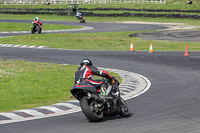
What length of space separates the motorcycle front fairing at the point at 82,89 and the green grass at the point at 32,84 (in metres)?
2.81

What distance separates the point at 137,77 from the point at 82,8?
217 feet

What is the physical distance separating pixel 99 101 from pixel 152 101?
3473 millimetres

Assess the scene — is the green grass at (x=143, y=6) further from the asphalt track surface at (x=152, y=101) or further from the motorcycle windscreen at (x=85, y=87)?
the motorcycle windscreen at (x=85, y=87)

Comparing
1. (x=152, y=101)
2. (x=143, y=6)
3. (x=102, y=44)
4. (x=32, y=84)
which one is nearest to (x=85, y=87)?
(x=152, y=101)

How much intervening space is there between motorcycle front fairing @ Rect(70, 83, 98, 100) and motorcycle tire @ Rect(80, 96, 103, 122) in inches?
5.7

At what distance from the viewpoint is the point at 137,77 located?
2041 cm

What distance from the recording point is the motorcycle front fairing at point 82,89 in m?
11.2

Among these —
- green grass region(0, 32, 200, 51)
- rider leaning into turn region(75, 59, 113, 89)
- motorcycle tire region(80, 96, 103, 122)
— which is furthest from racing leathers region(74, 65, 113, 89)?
green grass region(0, 32, 200, 51)

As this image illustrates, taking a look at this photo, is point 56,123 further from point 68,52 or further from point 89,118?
point 68,52

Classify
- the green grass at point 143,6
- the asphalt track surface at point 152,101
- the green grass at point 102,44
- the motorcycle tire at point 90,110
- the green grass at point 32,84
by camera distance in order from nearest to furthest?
the asphalt track surface at point 152,101
the motorcycle tire at point 90,110
the green grass at point 32,84
the green grass at point 102,44
the green grass at point 143,6

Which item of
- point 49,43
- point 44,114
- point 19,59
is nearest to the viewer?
point 44,114

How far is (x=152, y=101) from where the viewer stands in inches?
572

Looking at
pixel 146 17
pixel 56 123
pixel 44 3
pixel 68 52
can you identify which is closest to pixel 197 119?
pixel 56 123

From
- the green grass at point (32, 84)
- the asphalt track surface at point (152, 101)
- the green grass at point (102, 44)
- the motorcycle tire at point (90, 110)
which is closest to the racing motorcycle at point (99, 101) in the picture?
the motorcycle tire at point (90, 110)
